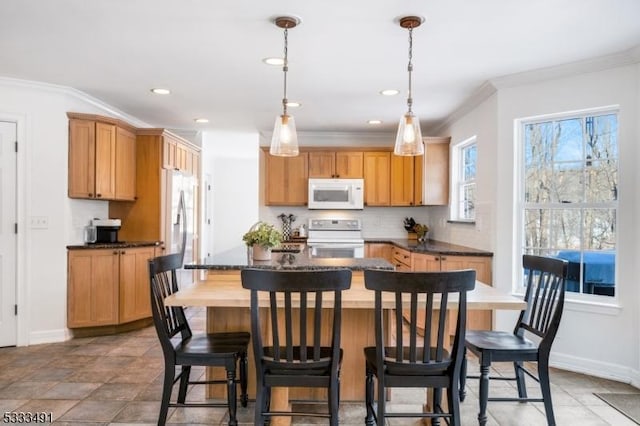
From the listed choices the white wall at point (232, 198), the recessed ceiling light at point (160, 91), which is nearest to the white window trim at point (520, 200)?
the recessed ceiling light at point (160, 91)

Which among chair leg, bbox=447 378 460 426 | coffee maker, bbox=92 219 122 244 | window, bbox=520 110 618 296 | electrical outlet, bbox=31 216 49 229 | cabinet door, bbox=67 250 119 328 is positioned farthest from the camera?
coffee maker, bbox=92 219 122 244

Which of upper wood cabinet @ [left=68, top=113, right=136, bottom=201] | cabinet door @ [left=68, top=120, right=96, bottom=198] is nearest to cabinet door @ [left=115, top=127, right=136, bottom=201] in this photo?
upper wood cabinet @ [left=68, top=113, right=136, bottom=201]

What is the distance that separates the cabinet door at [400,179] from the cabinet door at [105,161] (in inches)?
133

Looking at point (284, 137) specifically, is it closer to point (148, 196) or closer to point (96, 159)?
point (96, 159)

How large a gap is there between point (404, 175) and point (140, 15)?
3.92 metres

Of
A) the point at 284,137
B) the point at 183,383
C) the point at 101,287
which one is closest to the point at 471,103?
the point at 284,137

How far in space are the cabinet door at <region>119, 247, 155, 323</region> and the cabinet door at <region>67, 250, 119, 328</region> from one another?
6cm

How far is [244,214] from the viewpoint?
28.1ft

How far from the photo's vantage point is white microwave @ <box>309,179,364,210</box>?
5.70m

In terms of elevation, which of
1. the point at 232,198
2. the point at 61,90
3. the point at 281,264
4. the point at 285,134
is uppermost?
the point at 61,90

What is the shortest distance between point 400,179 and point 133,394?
407cm

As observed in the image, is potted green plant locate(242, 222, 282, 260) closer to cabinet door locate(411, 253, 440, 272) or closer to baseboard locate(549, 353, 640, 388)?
cabinet door locate(411, 253, 440, 272)

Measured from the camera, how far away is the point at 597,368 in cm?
321

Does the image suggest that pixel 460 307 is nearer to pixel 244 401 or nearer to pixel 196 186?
pixel 244 401
